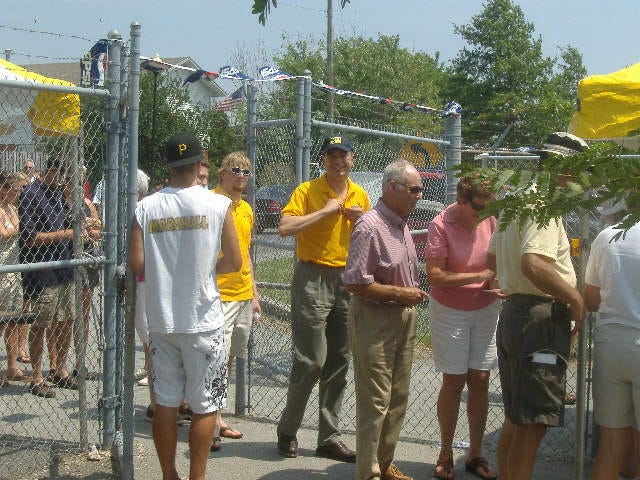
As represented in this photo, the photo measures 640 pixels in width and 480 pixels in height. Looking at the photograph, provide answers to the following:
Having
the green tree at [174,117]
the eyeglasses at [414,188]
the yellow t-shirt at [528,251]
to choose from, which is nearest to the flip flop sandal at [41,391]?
the eyeglasses at [414,188]

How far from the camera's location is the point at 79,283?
212 inches

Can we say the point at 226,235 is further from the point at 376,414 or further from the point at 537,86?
the point at 537,86

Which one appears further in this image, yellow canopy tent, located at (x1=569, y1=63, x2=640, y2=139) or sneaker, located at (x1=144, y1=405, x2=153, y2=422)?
sneaker, located at (x1=144, y1=405, x2=153, y2=422)

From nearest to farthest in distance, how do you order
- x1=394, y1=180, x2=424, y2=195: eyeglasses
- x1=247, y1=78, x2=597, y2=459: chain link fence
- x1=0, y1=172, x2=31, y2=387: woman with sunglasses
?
1. x1=394, y1=180, x2=424, y2=195: eyeglasses
2. x1=0, y1=172, x2=31, y2=387: woman with sunglasses
3. x1=247, y1=78, x2=597, y2=459: chain link fence

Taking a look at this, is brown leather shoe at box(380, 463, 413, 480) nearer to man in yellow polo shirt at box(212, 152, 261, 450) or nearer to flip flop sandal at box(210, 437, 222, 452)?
flip flop sandal at box(210, 437, 222, 452)

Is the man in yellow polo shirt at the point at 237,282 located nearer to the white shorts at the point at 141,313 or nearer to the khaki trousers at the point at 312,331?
the khaki trousers at the point at 312,331

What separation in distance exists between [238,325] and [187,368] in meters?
1.61

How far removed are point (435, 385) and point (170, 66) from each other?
348cm

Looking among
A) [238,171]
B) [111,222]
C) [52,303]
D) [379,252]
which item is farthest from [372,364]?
[52,303]

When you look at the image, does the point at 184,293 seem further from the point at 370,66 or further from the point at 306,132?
the point at 370,66

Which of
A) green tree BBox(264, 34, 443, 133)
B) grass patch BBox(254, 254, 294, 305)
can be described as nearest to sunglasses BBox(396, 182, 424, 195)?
grass patch BBox(254, 254, 294, 305)

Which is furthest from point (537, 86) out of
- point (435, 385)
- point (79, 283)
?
point (79, 283)

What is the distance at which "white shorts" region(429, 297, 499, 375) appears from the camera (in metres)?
5.47

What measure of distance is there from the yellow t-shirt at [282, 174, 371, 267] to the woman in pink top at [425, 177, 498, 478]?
23.0 inches
